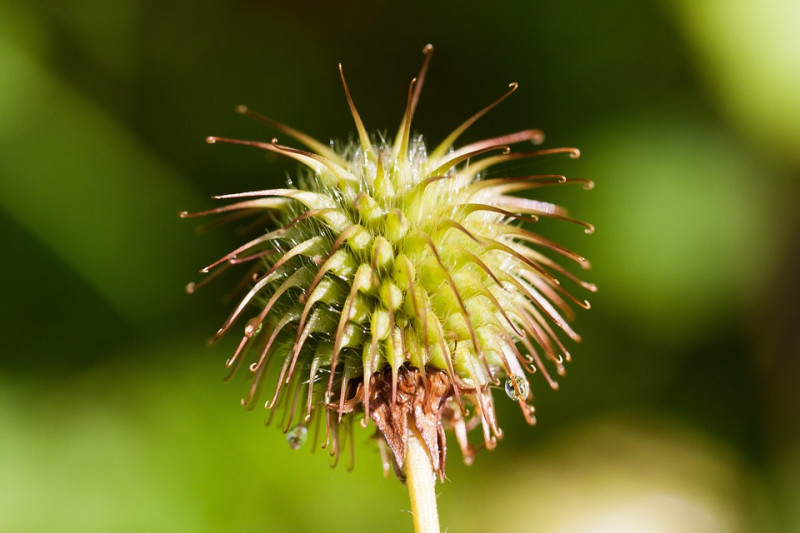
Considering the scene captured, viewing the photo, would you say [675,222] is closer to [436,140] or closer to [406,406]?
[436,140]

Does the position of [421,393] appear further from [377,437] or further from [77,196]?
[77,196]

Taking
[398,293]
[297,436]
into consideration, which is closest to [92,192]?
[297,436]

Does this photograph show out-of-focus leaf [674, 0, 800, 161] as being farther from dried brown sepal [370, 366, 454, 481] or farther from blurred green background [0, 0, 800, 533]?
dried brown sepal [370, 366, 454, 481]

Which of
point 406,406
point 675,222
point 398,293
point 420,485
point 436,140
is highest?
point 436,140

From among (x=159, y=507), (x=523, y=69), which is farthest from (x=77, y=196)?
(x=523, y=69)

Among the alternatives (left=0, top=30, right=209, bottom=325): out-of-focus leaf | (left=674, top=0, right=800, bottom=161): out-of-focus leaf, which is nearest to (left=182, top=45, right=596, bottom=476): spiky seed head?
(left=0, top=30, right=209, bottom=325): out-of-focus leaf

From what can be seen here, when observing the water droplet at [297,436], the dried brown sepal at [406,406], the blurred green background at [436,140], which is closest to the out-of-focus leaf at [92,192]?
the blurred green background at [436,140]

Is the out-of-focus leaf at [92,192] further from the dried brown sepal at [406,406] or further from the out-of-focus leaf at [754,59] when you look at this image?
the out-of-focus leaf at [754,59]
